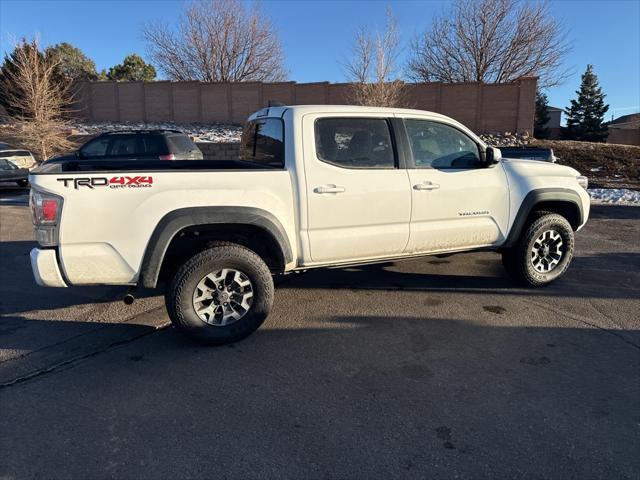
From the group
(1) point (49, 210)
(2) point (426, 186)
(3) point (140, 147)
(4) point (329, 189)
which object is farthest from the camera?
(3) point (140, 147)

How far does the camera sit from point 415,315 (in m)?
4.80

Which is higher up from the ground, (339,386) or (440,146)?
(440,146)

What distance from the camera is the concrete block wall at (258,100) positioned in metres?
30.1

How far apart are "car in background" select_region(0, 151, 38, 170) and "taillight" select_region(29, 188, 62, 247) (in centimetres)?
1220

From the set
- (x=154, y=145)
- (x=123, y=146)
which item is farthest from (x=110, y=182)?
(x=123, y=146)

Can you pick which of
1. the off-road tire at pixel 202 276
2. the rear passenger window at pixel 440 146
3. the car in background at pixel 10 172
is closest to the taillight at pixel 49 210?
the off-road tire at pixel 202 276

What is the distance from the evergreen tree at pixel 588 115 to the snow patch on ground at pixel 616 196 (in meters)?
34.6

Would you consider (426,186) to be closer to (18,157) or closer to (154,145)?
(154,145)

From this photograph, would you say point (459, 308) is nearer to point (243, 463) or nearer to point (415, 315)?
point (415, 315)

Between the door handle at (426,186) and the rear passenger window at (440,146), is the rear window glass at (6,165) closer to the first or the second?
the rear passenger window at (440,146)

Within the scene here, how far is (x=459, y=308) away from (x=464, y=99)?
28255 mm

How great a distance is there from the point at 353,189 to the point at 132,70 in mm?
59009

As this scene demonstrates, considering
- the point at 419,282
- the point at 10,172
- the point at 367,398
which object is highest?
the point at 10,172

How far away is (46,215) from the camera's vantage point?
3.62m
